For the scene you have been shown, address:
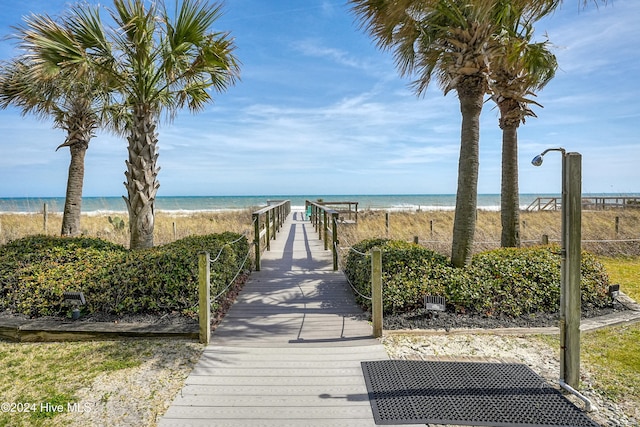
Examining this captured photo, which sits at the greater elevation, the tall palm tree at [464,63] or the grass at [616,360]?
the tall palm tree at [464,63]

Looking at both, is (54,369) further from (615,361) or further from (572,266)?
(615,361)

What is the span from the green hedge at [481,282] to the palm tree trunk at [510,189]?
1355mm

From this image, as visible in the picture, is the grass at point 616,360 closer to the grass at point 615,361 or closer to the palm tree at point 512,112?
the grass at point 615,361

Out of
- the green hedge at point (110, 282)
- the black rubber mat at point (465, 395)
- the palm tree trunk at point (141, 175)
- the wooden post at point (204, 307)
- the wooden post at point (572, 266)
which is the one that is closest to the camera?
the black rubber mat at point (465, 395)

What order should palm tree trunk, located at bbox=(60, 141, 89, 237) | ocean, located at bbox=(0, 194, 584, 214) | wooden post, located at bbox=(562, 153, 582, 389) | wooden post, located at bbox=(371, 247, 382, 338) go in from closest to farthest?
1. wooden post, located at bbox=(562, 153, 582, 389)
2. wooden post, located at bbox=(371, 247, 382, 338)
3. palm tree trunk, located at bbox=(60, 141, 89, 237)
4. ocean, located at bbox=(0, 194, 584, 214)

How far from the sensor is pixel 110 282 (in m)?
4.69

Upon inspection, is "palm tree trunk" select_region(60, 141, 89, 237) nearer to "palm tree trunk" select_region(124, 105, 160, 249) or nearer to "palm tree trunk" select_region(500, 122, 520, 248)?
"palm tree trunk" select_region(124, 105, 160, 249)

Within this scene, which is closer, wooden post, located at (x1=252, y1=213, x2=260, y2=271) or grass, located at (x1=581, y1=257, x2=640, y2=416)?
grass, located at (x1=581, y1=257, x2=640, y2=416)

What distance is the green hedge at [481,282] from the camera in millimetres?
4664

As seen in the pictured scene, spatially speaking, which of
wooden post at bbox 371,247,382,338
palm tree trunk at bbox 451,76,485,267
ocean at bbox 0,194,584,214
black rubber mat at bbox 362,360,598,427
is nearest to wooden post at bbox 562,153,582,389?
black rubber mat at bbox 362,360,598,427

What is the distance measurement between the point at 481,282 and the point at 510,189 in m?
2.91

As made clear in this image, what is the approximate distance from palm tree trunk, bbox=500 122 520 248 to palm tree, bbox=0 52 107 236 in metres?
7.93

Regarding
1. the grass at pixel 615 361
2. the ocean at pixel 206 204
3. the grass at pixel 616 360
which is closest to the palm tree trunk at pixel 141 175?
the grass at pixel 615 361

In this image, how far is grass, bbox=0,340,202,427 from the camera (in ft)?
8.91
